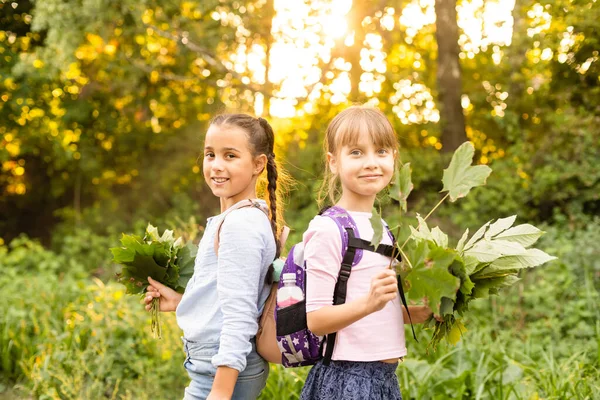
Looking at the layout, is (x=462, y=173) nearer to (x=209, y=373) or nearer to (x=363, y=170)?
(x=363, y=170)

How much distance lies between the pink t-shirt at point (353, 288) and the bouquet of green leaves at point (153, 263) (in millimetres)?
747

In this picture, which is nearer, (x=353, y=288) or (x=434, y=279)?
(x=434, y=279)

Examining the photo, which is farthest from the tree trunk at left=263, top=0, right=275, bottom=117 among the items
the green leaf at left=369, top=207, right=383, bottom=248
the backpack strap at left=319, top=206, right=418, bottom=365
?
the green leaf at left=369, top=207, right=383, bottom=248

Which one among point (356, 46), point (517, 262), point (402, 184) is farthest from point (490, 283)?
point (356, 46)

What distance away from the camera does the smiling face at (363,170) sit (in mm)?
1853

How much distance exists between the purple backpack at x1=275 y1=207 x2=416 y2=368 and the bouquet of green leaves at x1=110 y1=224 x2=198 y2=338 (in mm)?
622

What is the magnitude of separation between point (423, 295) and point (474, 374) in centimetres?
214

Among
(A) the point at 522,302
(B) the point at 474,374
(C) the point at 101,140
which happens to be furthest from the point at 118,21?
(B) the point at 474,374

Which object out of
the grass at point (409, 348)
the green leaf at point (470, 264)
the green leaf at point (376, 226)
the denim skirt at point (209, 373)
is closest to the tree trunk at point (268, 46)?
the grass at point (409, 348)

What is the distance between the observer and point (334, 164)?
1.97 m

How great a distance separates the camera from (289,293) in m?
1.86

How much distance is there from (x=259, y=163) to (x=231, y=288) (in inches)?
19.3

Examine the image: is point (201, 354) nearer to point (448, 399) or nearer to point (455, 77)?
point (448, 399)

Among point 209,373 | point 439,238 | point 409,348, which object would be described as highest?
point 439,238
